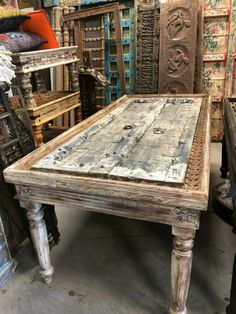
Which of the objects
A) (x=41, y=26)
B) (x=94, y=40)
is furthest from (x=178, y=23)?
(x=41, y=26)

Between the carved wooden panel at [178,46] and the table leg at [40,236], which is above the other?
the carved wooden panel at [178,46]

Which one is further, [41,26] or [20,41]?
[41,26]

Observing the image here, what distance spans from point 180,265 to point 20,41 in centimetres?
238

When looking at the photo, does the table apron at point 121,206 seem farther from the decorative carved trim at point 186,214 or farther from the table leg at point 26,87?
the table leg at point 26,87

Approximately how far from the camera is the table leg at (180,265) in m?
1.14

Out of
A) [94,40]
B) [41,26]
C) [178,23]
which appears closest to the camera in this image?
[41,26]

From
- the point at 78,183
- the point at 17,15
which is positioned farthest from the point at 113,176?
the point at 17,15

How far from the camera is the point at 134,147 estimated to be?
61.4 inches

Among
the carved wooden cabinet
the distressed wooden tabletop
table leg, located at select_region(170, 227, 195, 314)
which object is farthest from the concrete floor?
the carved wooden cabinet

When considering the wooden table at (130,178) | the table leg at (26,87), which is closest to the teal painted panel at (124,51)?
the table leg at (26,87)

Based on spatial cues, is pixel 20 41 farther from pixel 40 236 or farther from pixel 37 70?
pixel 40 236

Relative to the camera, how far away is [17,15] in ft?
8.57

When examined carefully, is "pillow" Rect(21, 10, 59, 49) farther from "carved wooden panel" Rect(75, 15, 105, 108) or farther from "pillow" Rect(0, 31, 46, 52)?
"carved wooden panel" Rect(75, 15, 105, 108)

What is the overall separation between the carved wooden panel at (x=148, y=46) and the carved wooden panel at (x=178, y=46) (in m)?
0.09
